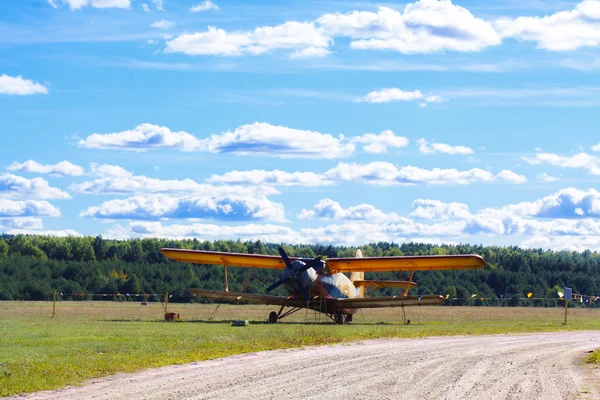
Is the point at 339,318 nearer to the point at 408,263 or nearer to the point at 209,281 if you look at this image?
the point at 408,263

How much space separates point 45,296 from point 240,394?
59430 mm

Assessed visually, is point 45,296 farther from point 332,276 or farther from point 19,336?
point 19,336

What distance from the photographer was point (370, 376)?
15547 mm

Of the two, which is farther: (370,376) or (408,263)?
(408,263)

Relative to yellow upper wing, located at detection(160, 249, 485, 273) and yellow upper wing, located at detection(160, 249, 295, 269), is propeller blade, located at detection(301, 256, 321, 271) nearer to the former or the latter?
yellow upper wing, located at detection(160, 249, 485, 273)

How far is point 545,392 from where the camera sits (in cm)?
1376

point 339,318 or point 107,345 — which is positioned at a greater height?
point 339,318

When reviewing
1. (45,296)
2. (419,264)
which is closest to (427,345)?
(419,264)

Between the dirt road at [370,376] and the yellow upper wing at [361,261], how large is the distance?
12.6 metres

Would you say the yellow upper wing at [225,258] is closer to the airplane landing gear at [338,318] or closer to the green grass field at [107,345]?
the airplane landing gear at [338,318]

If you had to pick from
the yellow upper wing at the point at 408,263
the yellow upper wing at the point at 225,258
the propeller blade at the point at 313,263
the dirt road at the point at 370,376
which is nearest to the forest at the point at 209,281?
the yellow upper wing at the point at 225,258

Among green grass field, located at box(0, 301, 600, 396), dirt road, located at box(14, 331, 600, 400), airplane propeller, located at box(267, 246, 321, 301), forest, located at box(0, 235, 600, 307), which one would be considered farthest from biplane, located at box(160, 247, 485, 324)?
forest, located at box(0, 235, 600, 307)

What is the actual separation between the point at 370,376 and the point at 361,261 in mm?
21379

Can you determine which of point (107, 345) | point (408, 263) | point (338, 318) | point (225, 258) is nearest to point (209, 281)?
point (225, 258)
